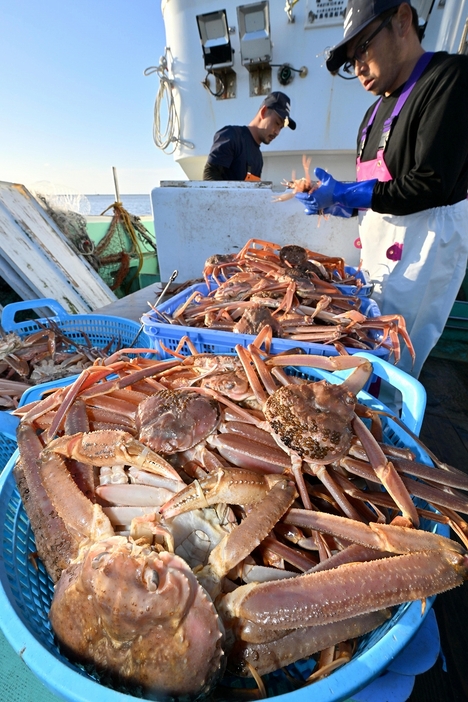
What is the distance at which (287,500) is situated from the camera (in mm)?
859

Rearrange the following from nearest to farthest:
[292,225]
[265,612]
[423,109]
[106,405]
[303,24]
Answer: [265,612], [106,405], [423,109], [292,225], [303,24]

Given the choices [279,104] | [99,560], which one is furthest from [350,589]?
[279,104]

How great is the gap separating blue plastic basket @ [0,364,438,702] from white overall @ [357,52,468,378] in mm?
1472

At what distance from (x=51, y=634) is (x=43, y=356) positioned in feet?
5.96

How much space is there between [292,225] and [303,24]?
12.7 feet

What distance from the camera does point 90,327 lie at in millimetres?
2441

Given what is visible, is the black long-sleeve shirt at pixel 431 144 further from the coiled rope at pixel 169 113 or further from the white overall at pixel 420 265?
the coiled rope at pixel 169 113

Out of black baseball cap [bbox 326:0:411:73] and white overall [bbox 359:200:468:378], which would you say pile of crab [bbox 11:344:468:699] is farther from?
black baseball cap [bbox 326:0:411:73]

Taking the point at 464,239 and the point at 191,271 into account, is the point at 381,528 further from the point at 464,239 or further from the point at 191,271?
the point at 191,271

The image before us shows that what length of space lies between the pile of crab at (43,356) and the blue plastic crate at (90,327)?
4cm

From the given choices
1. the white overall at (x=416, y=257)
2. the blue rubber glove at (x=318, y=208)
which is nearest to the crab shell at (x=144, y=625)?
the white overall at (x=416, y=257)

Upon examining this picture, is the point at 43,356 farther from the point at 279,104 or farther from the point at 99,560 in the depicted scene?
the point at 279,104

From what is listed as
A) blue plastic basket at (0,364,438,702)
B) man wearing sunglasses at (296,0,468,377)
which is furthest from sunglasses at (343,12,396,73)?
blue plastic basket at (0,364,438,702)

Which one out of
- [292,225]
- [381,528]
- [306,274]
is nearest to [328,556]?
[381,528]
